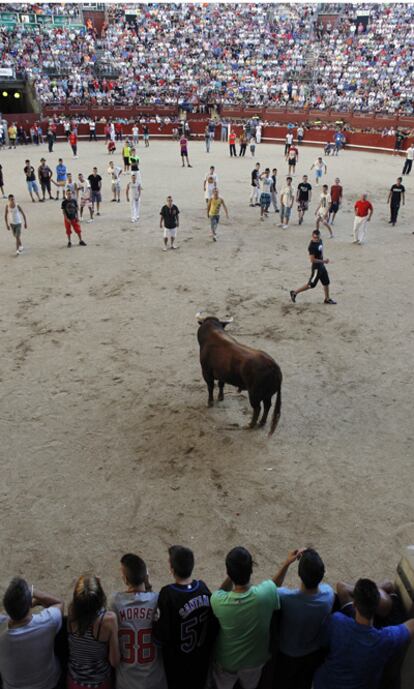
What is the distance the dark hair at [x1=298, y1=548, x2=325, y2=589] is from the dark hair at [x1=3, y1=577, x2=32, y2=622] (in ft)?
4.77

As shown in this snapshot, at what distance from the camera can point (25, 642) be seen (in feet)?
8.93

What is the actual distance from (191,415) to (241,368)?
1079 millimetres

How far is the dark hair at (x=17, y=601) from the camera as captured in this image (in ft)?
8.85

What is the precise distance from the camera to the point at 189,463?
20.0ft

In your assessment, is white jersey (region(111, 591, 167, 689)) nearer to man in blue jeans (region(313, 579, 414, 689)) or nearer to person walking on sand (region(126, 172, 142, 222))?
man in blue jeans (region(313, 579, 414, 689))

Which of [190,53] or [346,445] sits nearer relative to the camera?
[346,445]

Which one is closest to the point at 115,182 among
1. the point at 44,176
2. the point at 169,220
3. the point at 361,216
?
the point at 44,176

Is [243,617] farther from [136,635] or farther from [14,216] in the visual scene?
[14,216]

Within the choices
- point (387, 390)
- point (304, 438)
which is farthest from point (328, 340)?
point (304, 438)

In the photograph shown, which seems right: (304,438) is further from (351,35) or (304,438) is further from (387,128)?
(351,35)

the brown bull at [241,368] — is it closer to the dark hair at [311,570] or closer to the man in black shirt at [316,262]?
the dark hair at [311,570]

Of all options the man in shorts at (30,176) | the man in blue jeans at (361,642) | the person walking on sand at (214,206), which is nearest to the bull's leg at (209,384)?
the man in blue jeans at (361,642)

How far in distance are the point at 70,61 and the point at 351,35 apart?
79.2ft

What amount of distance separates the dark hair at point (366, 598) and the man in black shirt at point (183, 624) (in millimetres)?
801
